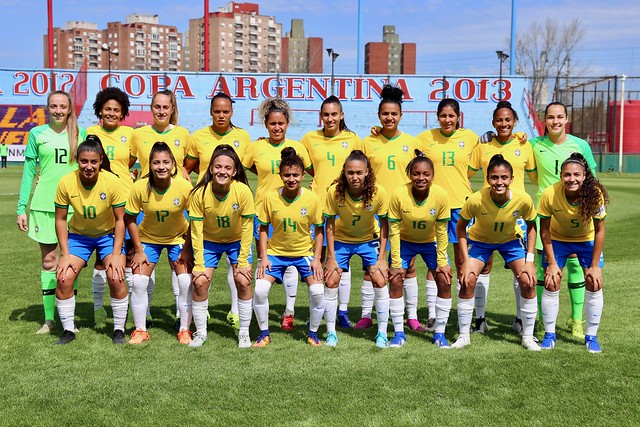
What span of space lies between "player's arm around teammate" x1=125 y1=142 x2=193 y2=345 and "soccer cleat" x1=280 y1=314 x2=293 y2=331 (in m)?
0.94

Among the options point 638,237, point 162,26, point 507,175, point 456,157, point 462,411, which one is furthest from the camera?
point 162,26

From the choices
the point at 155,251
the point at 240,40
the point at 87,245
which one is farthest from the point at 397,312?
the point at 240,40

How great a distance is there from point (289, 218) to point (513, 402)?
8.07ft

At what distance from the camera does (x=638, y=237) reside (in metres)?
12.5

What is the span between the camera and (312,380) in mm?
4844

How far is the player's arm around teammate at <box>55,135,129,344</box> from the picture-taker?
5.82m

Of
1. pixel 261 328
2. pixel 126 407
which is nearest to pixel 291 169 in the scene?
pixel 261 328

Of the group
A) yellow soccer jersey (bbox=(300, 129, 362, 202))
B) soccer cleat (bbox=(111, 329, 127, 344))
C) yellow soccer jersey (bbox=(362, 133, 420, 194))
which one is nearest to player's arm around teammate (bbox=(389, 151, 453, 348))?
yellow soccer jersey (bbox=(362, 133, 420, 194))

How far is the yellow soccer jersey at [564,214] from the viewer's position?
18.8ft

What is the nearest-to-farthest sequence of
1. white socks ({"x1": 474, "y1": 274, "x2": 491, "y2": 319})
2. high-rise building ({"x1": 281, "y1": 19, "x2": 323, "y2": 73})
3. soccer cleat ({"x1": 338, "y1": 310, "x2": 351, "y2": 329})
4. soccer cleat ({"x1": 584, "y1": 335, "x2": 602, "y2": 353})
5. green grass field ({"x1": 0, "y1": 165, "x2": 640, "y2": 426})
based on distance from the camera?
green grass field ({"x1": 0, "y1": 165, "x2": 640, "y2": 426})
soccer cleat ({"x1": 584, "y1": 335, "x2": 602, "y2": 353})
white socks ({"x1": 474, "y1": 274, "x2": 491, "y2": 319})
soccer cleat ({"x1": 338, "y1": 310, "x2": 351, "y2": 329})
high-rise building ({"x1": 281, "y1": 19, "x2": 323, "y2": 73})

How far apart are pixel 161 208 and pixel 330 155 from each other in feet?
5.73

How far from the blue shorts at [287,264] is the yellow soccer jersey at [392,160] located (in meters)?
1.16

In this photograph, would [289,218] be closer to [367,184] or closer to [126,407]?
[367,184]

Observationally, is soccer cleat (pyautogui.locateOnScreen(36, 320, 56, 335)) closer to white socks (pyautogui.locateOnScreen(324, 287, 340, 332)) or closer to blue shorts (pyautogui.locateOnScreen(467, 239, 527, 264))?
white socks (pyautogui.locateOnScreen(324, 287, 340, 332))
